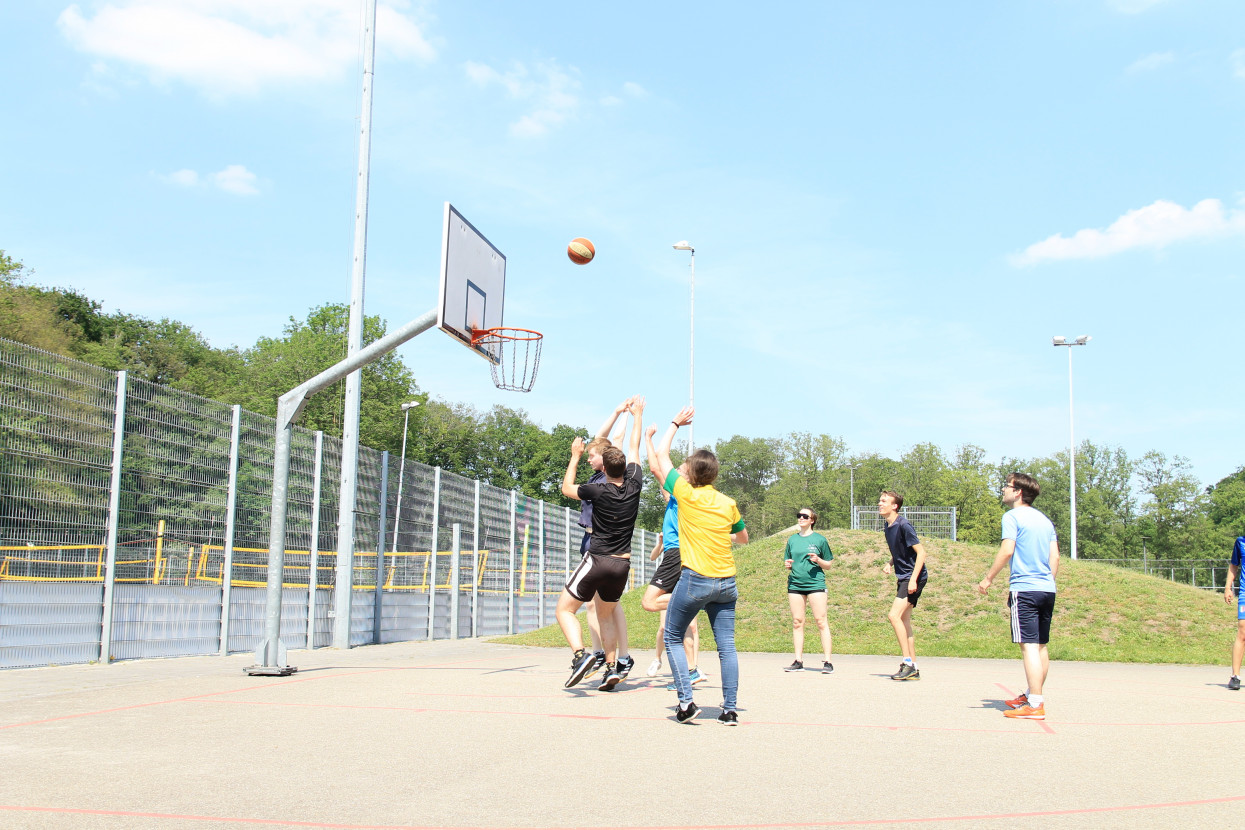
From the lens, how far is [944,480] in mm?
90125

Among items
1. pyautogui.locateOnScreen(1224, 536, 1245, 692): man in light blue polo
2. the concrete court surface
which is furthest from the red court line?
pyautogui.locateOnScreen(1224, 536, 1245, 692): man in light blue polo

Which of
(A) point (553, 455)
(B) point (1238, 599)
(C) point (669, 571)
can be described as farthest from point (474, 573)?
(A) point (553, 455)

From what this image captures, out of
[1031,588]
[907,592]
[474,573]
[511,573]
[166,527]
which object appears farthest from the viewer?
[511,573]

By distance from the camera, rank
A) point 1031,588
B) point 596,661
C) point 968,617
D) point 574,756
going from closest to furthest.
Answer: point 574,756 → point 1031,588 → point 596,661 → point 968,617

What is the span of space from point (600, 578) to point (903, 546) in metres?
3.65

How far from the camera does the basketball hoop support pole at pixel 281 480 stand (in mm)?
9039

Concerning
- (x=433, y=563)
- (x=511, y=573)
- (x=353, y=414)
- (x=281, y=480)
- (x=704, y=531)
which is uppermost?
(x=353, y=414)

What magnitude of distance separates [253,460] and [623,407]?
5.73 meters

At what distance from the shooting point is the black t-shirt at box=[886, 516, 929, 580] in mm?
9836

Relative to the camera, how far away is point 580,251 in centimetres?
1109

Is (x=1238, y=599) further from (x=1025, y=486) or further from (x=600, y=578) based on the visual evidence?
(x=600, y=578)

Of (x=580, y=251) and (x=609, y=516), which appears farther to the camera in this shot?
(x=580, y=251)

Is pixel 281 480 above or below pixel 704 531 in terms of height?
above

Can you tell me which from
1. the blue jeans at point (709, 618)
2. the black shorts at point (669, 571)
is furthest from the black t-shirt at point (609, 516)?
the blue jeans at point (709, 618)
